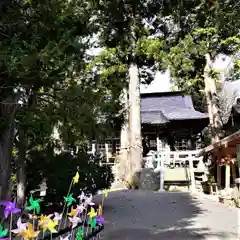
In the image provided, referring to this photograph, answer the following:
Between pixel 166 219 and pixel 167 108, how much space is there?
12.7 m

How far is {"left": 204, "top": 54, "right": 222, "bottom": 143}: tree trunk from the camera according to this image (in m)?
13.1

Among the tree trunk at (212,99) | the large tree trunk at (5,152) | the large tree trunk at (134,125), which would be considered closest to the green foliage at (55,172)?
the large tree trunk at (5,152)

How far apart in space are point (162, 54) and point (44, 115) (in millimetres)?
9118

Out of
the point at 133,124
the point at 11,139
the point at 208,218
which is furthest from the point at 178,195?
the point at 11,139

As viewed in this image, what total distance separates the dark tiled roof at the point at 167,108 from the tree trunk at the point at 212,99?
6.64 feet

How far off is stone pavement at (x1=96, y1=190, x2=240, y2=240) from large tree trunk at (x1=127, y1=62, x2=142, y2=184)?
11.8ft

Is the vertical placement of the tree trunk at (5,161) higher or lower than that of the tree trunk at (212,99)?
lower

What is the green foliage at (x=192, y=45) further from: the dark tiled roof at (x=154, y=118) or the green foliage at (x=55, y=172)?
the green foliage at (x=55, y=172)

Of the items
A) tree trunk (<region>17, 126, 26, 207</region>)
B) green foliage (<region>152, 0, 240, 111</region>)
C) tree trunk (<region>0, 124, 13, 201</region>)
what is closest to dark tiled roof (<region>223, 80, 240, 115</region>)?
green foliage (<region>152, 0, 240, 111</region>)

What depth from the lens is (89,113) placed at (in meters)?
4.72

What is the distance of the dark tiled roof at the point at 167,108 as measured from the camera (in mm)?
17125

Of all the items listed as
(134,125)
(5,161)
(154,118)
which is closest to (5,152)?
(5,161)

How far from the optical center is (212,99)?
44.9ft

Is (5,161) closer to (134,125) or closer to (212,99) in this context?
(134,125)
